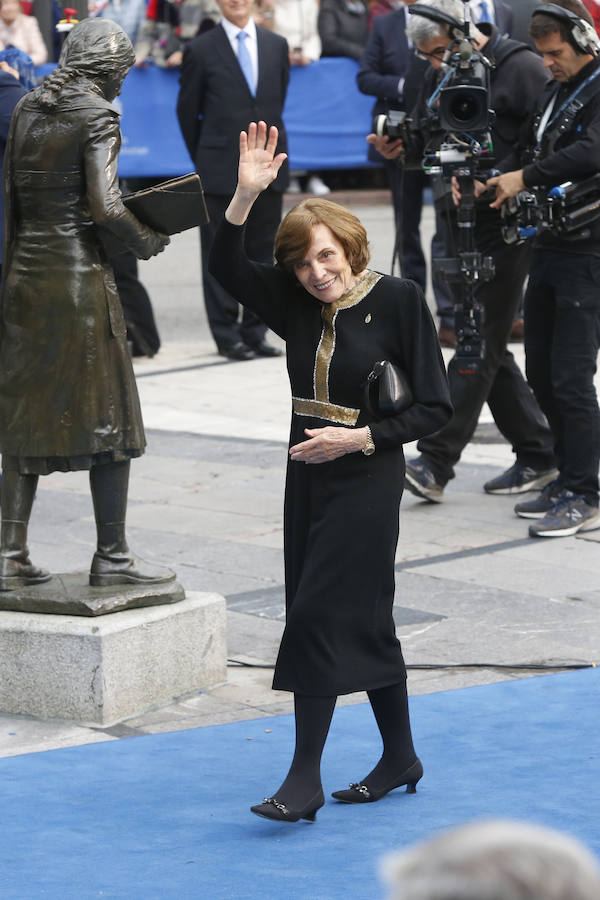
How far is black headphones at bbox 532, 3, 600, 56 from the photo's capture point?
638cm

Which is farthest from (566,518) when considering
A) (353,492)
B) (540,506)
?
(353,492)

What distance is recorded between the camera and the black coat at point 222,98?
1107 cm

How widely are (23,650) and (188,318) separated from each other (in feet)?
30.6

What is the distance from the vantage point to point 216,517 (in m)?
7.32

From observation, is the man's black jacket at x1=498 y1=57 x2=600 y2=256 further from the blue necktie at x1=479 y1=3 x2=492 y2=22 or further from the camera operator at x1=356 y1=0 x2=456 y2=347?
the camera operator at x1=356 y1=0 x2=456 y2=347

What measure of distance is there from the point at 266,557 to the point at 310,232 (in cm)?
294

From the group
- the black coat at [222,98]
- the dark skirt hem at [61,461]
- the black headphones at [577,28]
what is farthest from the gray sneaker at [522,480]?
the black coat at [222,98]

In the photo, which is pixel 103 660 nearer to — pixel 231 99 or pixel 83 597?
pixel 83 597

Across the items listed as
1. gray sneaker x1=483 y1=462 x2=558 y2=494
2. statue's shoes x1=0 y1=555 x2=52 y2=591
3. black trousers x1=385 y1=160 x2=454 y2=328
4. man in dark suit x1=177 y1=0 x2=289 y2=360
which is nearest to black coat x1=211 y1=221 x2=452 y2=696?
statue's shoes x1=0 y1=555 x2=52 y2=591

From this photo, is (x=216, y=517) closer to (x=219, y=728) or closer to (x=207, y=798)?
(x=219, y=728)

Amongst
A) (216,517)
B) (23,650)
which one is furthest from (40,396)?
(216,517)

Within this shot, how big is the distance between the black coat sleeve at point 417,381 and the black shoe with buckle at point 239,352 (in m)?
7.85

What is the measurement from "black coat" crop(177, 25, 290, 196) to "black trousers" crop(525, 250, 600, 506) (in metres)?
4.56

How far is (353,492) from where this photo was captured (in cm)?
386
